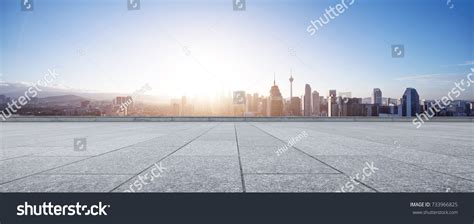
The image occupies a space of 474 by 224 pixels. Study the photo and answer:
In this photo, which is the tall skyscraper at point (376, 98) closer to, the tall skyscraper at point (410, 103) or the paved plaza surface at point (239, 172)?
the tall skyscraper at point (410, 103)

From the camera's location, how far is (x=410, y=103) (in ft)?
123

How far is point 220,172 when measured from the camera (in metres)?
4.44

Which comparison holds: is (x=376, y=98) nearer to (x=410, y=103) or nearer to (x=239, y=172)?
(x=410, y=103)

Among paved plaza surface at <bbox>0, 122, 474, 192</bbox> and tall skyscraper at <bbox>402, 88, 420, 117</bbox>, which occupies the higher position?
tall skyscraper at <bbox>402, 88, 420, 117</bbox>

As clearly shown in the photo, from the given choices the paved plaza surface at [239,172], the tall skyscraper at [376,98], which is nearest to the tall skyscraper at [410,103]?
the tall skyscraper at [376,98]

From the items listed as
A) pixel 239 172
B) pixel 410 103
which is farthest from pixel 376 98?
pixel 239 172

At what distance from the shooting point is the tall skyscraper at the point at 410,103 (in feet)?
117

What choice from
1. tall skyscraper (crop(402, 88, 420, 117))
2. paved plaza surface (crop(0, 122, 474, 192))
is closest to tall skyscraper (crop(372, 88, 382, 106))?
tall skyscraper (crop(402, 88, 420, 117))

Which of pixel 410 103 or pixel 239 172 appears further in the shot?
pixel 410 103

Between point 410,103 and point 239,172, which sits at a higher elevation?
point 410,103

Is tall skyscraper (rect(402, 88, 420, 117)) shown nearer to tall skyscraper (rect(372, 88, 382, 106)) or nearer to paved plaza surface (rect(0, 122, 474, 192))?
tall skyscraper (rect(372, 88, 382, 106))

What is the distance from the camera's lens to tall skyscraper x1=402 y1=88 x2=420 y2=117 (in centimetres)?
3558

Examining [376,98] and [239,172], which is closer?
[239,172]

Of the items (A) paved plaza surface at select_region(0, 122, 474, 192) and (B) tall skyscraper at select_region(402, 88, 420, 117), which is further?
(B) tall skyscraper at select_region(402, 88, 420, 117)
